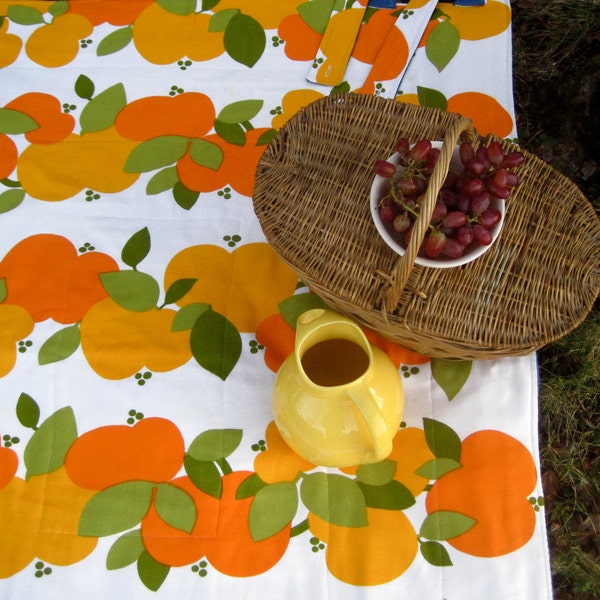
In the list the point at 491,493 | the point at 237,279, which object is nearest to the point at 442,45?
the point at 237,279

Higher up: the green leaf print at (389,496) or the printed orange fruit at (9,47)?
the printed orange fruit at (9,47)

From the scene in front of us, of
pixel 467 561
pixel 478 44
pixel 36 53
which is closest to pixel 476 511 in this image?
pixel 467 561

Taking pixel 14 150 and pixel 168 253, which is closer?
pixel 168 253

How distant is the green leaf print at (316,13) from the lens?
3.83 ft

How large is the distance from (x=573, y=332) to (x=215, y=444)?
2.51ft

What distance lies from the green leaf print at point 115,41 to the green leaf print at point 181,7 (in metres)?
0.09

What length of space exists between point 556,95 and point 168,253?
1020mm

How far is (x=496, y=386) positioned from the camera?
2.88 feet

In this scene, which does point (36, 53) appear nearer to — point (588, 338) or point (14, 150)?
point (14, 150)

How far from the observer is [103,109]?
1126 mm

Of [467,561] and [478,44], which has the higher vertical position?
[478,44]

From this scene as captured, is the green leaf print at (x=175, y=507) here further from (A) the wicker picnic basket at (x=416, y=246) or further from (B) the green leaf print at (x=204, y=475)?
(A) the wicker picnic basket at (x=416, y=246)

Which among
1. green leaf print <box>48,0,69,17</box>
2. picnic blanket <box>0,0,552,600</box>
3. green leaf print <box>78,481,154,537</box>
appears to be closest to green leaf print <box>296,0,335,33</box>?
picnic blanket <box>0,0,552,600</box>

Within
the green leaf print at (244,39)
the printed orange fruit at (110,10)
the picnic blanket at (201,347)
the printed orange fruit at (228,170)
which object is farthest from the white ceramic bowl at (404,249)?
the printed orange fruit at (110,10)
